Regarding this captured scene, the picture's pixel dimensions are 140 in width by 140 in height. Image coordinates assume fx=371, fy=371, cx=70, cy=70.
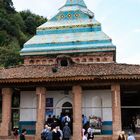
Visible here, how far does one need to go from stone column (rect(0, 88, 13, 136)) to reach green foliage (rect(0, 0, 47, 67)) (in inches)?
1306

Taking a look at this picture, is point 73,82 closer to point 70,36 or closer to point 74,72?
point 74,72

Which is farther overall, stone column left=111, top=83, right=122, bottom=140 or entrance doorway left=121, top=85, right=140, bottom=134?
entrance doorway left=121, top=85, right=140, bottom=134

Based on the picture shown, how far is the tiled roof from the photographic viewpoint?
22.0 m

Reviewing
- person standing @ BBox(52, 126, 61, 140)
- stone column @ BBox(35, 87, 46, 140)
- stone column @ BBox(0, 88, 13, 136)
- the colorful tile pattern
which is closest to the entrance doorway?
the colorful tile pattern

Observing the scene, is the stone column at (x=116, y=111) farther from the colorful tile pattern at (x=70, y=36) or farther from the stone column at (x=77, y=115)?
the colorful tile pattern at (x=70, y=36)

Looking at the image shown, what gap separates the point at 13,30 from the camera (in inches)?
2803

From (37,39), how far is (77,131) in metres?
13.3

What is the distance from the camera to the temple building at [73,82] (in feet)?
73.5

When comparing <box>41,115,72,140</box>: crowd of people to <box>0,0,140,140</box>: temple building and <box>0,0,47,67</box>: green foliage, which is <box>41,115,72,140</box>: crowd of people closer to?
<box>0,0,140,140</box>: temple building

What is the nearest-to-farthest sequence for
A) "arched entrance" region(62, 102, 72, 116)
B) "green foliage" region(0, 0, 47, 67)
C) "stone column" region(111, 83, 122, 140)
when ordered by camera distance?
1. "stone column" region(111, 83, 122, 140)
2. "arched entrance" region(62, 102, 72, 116)
3. "green foliage" region(0, 0, 47, 67)

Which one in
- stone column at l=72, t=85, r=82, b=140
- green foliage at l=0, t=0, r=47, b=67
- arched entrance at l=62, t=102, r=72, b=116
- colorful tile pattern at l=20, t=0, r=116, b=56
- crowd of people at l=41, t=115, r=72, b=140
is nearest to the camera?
crowd of people at l=41, t=115, r=72, b=140

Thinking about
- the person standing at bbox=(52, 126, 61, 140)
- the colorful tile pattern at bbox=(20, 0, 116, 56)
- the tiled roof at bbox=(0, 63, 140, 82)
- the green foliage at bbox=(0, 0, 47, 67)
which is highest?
the green foliage at bbox=(0, 0, 47, 67)

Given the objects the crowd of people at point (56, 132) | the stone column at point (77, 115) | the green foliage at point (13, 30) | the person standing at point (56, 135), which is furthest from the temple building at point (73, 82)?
the green foliage at point (13, 30)

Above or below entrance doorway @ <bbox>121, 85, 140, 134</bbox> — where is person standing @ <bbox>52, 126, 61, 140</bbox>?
below
